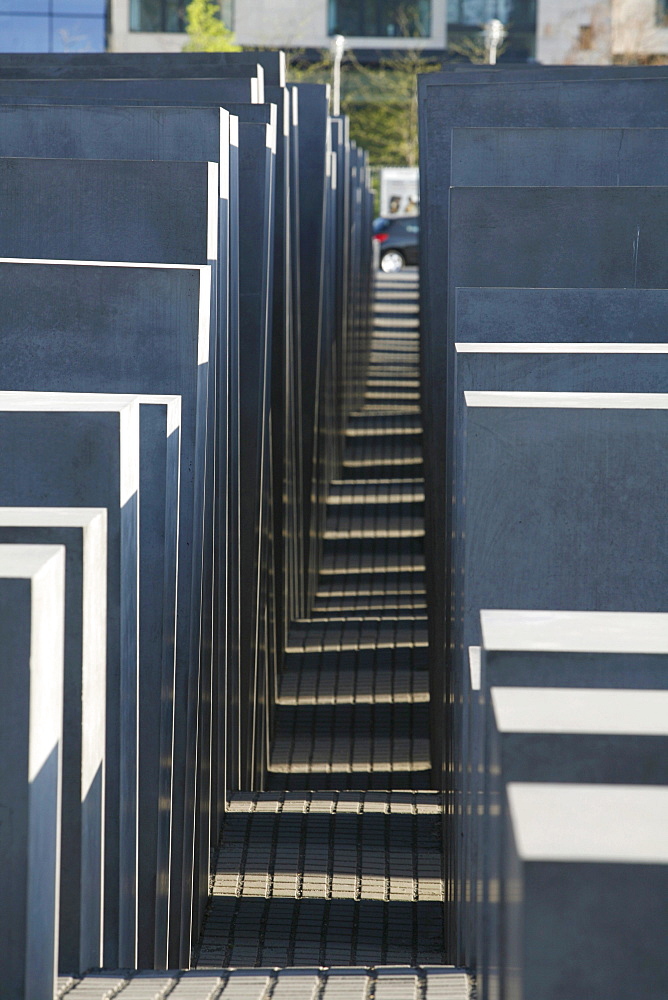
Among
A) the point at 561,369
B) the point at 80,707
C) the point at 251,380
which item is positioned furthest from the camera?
the point at 251,380

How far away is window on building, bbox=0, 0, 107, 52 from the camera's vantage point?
106 feet

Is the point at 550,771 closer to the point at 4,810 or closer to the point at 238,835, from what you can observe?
the point at 4,810

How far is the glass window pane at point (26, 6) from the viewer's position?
1275 inches

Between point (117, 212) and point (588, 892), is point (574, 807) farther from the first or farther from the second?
point (117, 212)

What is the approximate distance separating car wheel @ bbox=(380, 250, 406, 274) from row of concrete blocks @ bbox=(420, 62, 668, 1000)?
29.8 metres

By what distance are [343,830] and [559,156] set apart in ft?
14.0

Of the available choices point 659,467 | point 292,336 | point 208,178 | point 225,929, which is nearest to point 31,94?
point 292,336

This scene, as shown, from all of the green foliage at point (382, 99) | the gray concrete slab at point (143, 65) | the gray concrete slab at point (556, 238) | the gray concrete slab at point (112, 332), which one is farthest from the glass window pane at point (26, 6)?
the gray concrete slab at point (112, 332)

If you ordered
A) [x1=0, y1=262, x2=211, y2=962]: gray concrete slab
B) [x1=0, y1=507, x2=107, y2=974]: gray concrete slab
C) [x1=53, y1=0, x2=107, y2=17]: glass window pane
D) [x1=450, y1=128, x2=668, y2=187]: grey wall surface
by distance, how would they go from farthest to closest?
[x1=53, y1=0, x2=107, y2=17]: glass window pane, [x1=450, y1=128, x2=668, y2=187]: grey wall surface, [x1=0, y1=262, x2=211, y2=962]: gray concrete slab, [x1=0, y1=507, x2=107, y2=974]: gray concrete slab

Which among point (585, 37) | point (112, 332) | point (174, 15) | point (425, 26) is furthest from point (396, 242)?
point (112, 332)

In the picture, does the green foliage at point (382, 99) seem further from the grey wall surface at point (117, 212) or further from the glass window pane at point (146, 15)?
the grey wall surface at point (117, 212)

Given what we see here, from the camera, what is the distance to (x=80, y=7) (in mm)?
32406

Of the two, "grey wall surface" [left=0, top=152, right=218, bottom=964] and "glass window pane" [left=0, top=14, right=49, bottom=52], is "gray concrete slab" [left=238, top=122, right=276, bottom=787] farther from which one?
"glass window pane" [left=0, top=14, right=49, bottom=52]

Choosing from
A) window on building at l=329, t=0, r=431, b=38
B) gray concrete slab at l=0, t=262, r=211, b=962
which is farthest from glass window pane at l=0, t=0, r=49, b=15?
gray concrete slab at l=0, t=262, r=211, b=962
